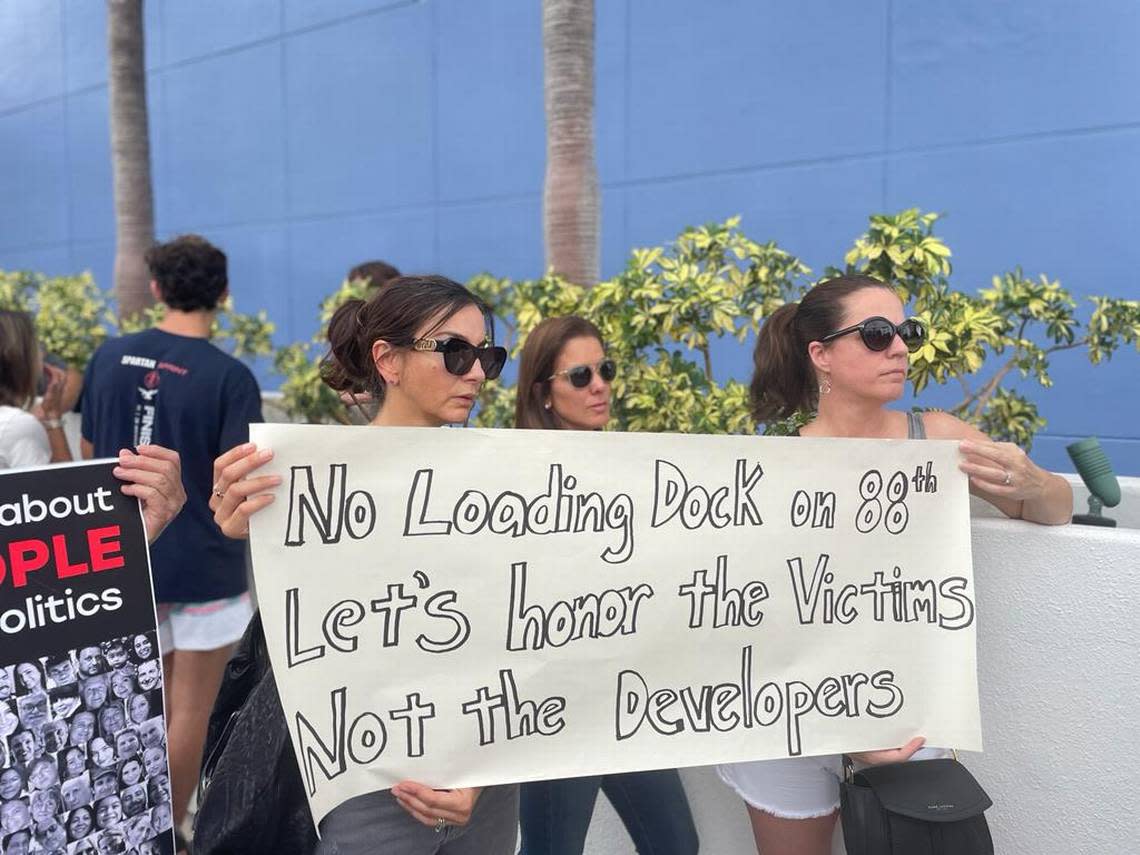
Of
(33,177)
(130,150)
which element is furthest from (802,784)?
(33,177)

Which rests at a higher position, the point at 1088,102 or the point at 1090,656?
the point at 1088,102

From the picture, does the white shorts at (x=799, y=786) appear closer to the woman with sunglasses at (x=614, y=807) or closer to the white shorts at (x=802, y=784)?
the white shorts at (x=802, y=784)

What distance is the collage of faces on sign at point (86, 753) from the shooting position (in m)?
1.93

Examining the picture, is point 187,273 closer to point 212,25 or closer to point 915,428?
point 915,428

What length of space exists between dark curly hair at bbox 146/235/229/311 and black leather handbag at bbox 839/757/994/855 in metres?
2.99

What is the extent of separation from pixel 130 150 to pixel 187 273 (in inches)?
228

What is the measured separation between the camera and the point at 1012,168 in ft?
21.8

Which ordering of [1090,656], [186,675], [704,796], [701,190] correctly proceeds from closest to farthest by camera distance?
1. [1090,656]
2. [704,796]
3. [186,675]
4. [701,190]

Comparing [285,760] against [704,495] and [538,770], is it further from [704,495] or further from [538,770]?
[704,495]

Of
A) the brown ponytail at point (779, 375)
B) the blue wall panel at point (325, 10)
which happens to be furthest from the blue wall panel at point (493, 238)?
the brown ponytail at point (779, 375)

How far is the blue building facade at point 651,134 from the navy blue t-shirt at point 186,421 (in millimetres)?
4719

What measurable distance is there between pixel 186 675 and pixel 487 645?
87.6 inches

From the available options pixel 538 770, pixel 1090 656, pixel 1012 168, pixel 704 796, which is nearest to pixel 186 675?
pixel 704 796

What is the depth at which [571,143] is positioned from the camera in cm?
580
